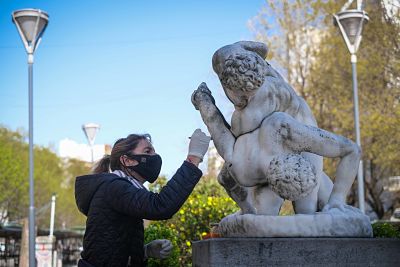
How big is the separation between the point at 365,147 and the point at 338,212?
22.6 meters

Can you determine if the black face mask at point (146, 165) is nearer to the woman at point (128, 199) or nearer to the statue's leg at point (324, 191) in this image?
the woman at point (128, 199)

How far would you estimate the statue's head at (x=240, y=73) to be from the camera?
411cm

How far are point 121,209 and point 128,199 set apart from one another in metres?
0.11

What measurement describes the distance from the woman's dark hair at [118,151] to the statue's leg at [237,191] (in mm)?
617

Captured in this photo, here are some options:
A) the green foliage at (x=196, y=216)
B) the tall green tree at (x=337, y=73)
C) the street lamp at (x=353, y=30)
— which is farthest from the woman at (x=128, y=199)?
the tall green tree at (x=337, y=73)

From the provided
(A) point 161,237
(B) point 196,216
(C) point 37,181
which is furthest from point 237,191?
(C) point 37,181

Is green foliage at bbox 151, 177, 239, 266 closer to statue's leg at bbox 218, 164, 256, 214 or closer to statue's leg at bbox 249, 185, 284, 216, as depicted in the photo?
statue's leg at bbox 218, 164, 256, 214

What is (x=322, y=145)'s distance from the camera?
4117 mm

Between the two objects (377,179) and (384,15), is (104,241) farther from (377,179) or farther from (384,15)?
(377,179)

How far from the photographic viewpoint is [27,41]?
14727 millimetres

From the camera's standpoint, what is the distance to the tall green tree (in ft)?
81.0

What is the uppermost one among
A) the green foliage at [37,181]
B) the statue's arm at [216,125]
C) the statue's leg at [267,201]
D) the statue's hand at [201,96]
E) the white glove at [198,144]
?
the green foliage at [37,181]

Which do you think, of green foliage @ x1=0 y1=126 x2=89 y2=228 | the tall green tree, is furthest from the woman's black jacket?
green foliage @ x1=0 y1=126 x2=89 y2=228

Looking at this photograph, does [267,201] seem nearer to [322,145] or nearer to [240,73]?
[322,145]
